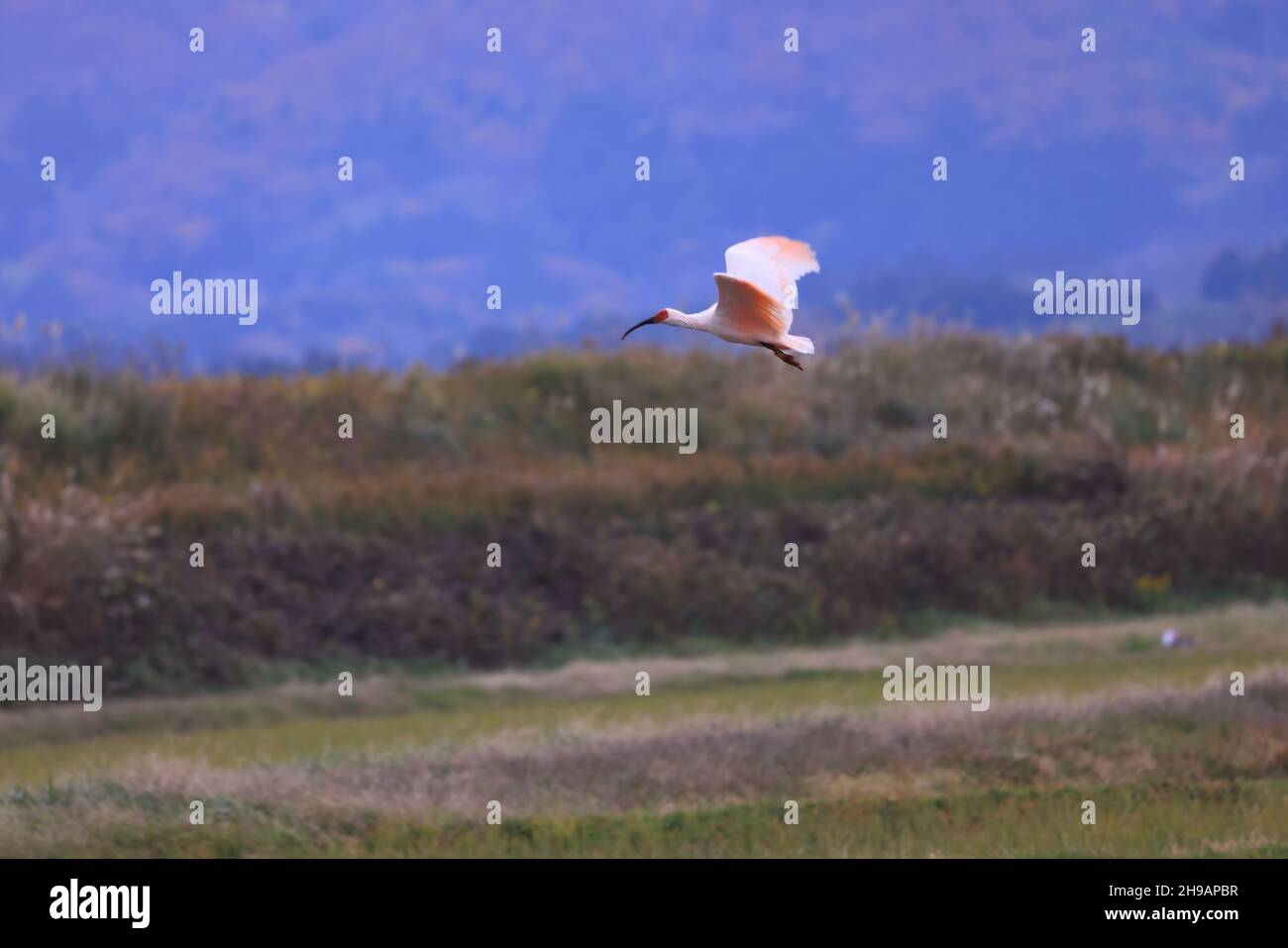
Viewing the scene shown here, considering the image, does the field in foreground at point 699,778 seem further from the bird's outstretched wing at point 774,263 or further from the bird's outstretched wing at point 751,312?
the bird's outstretched wing at point 751,312

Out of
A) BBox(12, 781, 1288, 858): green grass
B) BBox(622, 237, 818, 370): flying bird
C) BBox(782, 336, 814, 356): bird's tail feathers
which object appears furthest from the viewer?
BBox(12, 781, 1288, 858): green grass

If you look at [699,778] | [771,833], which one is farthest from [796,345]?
[699,778]

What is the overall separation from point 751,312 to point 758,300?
0.06 metres

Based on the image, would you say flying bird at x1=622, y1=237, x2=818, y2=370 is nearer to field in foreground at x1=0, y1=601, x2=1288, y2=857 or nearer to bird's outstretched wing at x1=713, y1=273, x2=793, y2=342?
bird's outstretched wing at x1=713, y1=273, x2=793, y2=342

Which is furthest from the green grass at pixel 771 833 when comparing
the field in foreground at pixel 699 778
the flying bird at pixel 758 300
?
the flying bird at pixel 758 300

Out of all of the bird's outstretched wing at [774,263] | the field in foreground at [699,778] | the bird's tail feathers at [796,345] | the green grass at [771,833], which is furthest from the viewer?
the field in foreground at [699,778]

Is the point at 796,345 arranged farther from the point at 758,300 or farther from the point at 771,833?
the point at 771,833

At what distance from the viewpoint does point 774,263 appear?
24.7ft

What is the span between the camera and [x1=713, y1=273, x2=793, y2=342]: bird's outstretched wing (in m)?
7.02

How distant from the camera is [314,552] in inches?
843

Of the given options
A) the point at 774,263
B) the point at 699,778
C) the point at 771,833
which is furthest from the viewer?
the point at 699,778

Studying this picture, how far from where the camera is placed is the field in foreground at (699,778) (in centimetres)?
1057

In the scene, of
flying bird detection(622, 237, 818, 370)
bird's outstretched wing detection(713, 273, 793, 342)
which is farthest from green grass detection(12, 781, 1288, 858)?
bird's outstretched wing detection(713, 273, 793, 342)
